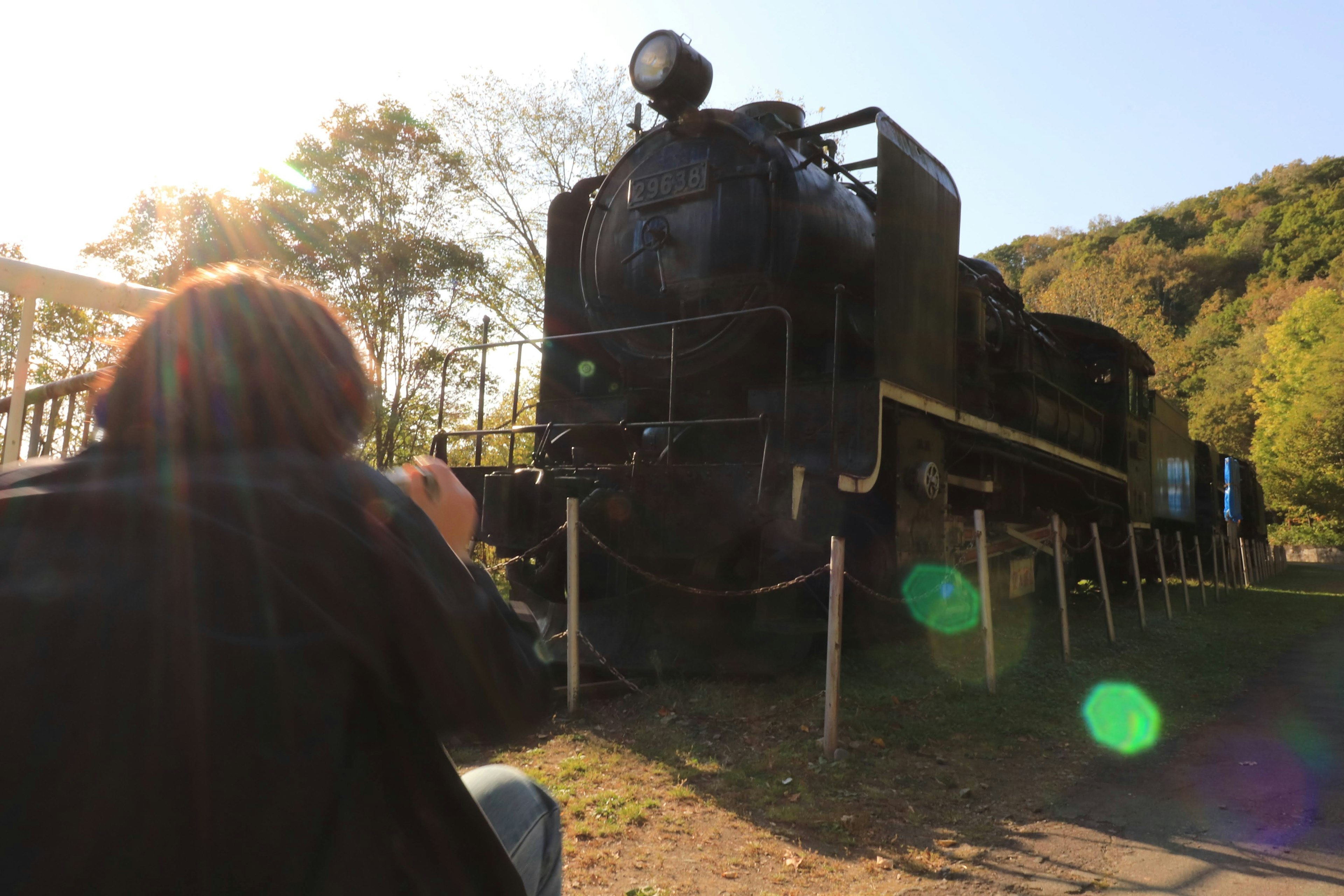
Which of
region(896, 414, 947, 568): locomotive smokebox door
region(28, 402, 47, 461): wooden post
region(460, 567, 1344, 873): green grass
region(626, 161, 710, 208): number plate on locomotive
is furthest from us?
region(626, 161, 710, 208): number plate on locomotive

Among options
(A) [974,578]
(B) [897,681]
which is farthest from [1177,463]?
(B) [897,681]

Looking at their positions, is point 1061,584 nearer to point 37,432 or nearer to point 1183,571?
point 37,432

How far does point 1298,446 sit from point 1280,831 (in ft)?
122

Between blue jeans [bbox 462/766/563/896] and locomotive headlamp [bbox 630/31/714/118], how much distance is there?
17.5ft

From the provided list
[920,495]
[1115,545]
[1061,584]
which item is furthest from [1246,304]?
[920,495]

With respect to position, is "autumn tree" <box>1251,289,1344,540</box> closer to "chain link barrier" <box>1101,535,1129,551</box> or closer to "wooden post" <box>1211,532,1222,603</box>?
"wooden post" <box>1211,532,1222,603</box>

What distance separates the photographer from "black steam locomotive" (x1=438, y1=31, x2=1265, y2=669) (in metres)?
5.05

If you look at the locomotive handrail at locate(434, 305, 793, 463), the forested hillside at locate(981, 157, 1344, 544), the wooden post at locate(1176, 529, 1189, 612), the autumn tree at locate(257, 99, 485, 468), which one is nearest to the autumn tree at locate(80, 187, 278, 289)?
the autumn tree at locate(257, 99, 485, 468)

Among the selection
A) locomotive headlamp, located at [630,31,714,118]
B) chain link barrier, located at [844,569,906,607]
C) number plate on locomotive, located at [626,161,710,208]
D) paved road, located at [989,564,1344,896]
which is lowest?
paved road, located at [989,564,1344,896]

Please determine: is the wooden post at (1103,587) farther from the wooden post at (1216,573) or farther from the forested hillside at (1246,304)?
the forested hillside at (1246,304)

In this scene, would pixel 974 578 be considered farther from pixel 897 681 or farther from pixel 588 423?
pixel 588 423

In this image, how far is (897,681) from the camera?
5.55 metres

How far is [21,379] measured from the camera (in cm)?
300

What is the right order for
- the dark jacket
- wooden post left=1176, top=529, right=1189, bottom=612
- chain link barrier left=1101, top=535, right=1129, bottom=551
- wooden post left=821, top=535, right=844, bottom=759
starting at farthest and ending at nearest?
wooden post left=1176, top=529, right=1189, bottom=612 < chain link barrier left=1101, top=535, right=1129, bottom=551 < wooden post left=821, top=535, right=844, bottom=759 < the dark jacket
